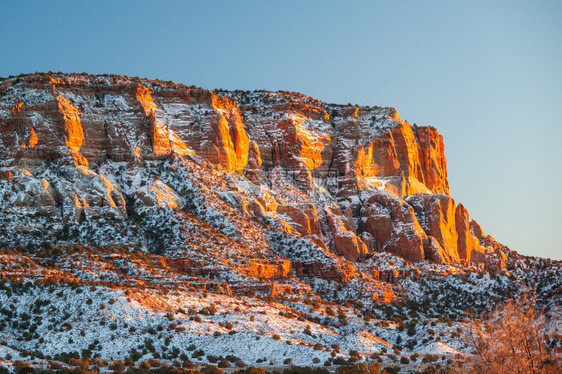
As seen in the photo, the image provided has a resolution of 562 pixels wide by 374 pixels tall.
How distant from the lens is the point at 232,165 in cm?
8881

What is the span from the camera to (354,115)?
345 ft

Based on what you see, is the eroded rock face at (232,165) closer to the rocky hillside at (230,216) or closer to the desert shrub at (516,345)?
the rocky hillside at (230,216)

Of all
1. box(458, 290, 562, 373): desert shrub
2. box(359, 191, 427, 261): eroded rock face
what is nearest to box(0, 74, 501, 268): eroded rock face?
box(359, 191, 427, 261): eroded rock face

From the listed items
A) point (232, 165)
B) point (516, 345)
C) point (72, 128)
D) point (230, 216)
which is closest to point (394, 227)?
point (232, 165)

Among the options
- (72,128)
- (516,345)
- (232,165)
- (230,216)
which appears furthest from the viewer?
(232,165)

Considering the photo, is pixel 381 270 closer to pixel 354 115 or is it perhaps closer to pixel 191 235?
pixel 191 235

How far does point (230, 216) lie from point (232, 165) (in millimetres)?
16627

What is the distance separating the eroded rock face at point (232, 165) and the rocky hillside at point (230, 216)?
0.71ft

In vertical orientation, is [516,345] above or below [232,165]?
below

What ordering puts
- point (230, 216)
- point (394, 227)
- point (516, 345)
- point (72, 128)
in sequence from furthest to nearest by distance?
1. point (394, 227)
2. point (72, 128)
3. point (230, 216)
4. point (516, 345)

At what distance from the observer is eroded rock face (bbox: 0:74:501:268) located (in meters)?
73.4

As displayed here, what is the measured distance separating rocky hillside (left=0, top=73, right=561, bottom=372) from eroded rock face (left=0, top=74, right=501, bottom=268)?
0.22 m

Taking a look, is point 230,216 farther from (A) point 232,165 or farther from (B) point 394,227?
(B) point 394,227

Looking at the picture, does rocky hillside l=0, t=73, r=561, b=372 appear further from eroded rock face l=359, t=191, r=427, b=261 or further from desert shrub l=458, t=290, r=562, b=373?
desert shrub l=458, t=290, r=562, b=373
